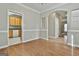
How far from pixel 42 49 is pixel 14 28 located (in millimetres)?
684

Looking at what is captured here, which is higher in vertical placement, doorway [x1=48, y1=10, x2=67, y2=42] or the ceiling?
the ceiling

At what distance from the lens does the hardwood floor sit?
2254mm

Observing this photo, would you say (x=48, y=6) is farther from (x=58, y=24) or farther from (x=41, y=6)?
(x=58, y=24)

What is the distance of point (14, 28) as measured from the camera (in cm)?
231

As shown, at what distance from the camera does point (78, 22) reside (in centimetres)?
225

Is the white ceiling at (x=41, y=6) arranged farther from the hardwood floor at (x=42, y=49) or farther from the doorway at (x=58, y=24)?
the hardwood floor at (x=42, y=49)

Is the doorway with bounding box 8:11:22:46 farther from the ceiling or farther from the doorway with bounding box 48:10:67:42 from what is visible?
the doorway with bounding box 48:10:67:42

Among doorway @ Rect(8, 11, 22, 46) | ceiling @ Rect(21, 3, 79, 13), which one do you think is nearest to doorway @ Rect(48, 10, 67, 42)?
ceiling @ Rect(21, 3, 79, 13)

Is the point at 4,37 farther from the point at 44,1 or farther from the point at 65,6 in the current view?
the point at 65,6

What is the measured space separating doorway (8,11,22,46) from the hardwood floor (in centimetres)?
12

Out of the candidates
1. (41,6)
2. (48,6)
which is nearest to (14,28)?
(41,6)

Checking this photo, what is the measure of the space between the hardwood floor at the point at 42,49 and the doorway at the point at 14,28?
12 centimetres

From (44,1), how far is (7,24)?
0.83m

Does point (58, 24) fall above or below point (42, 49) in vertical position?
above
